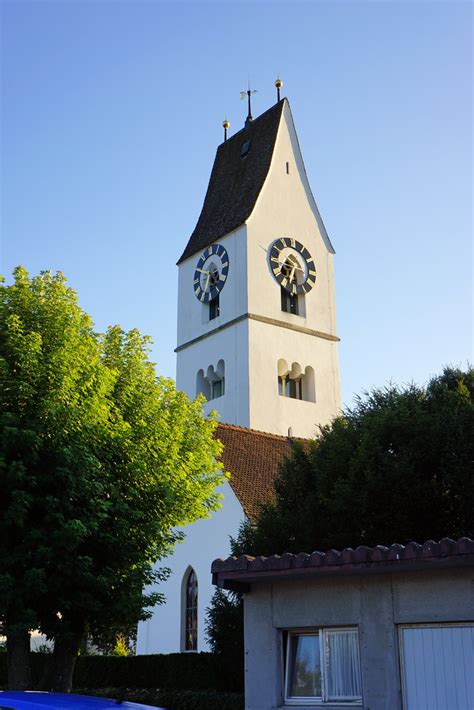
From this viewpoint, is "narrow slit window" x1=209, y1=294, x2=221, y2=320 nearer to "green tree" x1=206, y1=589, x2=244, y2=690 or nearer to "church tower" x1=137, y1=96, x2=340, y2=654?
"church tower" x1=137, y1=96, x2=340, y2=654

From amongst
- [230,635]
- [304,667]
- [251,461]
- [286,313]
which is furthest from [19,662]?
[286,313]

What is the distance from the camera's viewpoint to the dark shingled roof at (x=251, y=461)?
1118 inches

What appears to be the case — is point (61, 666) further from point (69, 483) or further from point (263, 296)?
point (263, 296)

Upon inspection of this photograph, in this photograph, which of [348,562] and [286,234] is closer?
[348,562]

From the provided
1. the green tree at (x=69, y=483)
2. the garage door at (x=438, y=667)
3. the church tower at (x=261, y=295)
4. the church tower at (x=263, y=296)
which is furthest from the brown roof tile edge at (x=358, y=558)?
the church tower at (x=263, y=296)

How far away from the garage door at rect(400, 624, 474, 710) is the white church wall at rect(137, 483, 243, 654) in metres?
17.3

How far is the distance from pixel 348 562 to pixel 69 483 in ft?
24.4

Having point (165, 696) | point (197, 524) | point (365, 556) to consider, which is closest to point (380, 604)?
point (365, 556)

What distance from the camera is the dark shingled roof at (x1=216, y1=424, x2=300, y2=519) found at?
93.2ft

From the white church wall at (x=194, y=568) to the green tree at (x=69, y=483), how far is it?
26.8 feet

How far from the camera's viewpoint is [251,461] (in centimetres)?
3206

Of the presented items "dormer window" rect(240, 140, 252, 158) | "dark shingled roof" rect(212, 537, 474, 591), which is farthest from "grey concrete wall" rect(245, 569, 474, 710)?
"dormer window" rect(240, 140, 252, 158)

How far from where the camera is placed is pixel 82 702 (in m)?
8.35

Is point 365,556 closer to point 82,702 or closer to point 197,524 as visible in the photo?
point 82,702
